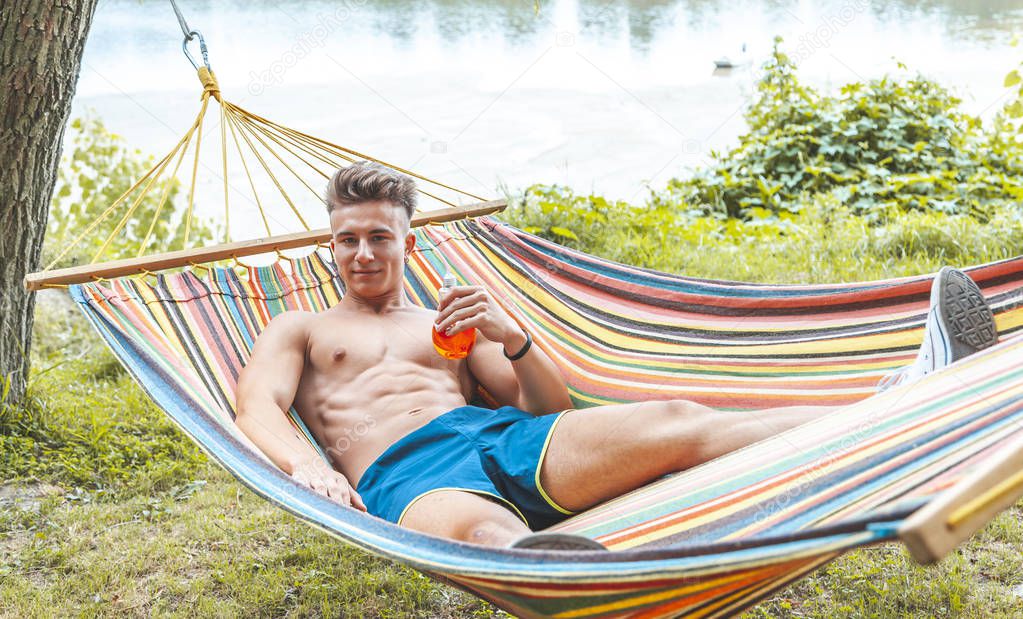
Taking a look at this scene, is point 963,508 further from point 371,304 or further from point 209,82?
point 209,82

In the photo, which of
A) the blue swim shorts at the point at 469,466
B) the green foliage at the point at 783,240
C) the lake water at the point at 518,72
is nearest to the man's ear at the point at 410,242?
the blue swim shorts at the point at 469,466

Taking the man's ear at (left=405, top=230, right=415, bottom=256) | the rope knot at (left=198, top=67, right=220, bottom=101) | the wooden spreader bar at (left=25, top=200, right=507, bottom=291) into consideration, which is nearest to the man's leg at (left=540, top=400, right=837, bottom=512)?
the man's ear at (left=405, top=230, right=415, bottom=256)

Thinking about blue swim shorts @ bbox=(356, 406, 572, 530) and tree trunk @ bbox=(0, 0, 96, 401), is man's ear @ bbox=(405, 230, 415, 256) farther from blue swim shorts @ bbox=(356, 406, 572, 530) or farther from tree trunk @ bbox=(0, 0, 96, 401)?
tree trunk @ bbox=(0, 0, 96, 401)

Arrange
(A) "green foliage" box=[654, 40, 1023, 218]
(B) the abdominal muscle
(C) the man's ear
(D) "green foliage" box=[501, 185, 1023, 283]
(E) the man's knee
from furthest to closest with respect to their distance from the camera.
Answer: (A) "green foliage" box=[654, 40, 1023, 218], (D) "green foliage" box=[501, 185, 1023, 283], (C) the man's ear, (B) the abdominal muscle, (E) the man's knee

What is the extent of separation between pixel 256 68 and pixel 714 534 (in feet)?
35.6

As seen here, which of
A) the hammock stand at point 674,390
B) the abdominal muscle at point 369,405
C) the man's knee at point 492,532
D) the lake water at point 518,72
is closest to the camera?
the hammock stand at point 674,390

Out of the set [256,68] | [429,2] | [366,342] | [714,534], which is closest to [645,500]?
[714,534]

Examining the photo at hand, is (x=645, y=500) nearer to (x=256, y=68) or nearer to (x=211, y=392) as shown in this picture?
(x=211, y=392)

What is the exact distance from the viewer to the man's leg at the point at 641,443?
1.78 m

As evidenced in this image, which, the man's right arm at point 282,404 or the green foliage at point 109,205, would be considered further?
the green foliage at point 109,205

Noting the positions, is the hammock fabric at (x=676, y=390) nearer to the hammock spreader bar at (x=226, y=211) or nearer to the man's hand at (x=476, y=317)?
the hammock spreader bar at (x=226, y=211)

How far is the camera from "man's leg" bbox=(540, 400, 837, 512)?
1.78m

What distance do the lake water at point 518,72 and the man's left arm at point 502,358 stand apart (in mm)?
3922

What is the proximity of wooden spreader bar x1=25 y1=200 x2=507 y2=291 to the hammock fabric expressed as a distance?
0.15 ft
